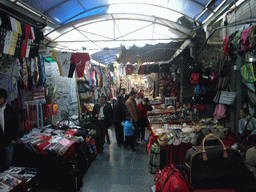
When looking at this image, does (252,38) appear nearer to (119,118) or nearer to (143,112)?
(143,112)

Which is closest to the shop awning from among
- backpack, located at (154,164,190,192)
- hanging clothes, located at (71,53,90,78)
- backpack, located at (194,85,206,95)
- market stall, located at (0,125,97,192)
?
hanging clothes, located at (71,53,90,78)

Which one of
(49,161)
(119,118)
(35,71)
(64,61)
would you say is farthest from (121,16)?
(49,161)

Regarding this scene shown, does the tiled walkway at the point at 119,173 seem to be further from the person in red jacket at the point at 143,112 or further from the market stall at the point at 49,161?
the person in red jacket at the point at 143,112

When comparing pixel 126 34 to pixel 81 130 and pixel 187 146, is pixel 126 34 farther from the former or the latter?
pixel 187 146

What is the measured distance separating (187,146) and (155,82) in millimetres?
10620

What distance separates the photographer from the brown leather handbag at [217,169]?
2086 millimetres

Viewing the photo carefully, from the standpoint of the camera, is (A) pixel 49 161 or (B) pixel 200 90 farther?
(B) pixel 200 90

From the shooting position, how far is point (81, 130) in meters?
4.95

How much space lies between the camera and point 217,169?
2.09 meters

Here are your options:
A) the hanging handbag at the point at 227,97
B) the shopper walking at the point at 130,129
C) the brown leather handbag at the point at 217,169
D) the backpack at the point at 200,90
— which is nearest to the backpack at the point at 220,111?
the hanging handbag at the point at 227,97

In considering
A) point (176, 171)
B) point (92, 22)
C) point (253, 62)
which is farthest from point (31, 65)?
point (253, 62)

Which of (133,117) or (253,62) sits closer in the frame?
(253,62)

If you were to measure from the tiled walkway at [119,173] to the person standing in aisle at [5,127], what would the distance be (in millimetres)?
1676

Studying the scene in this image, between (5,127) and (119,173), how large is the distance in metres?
2.71
